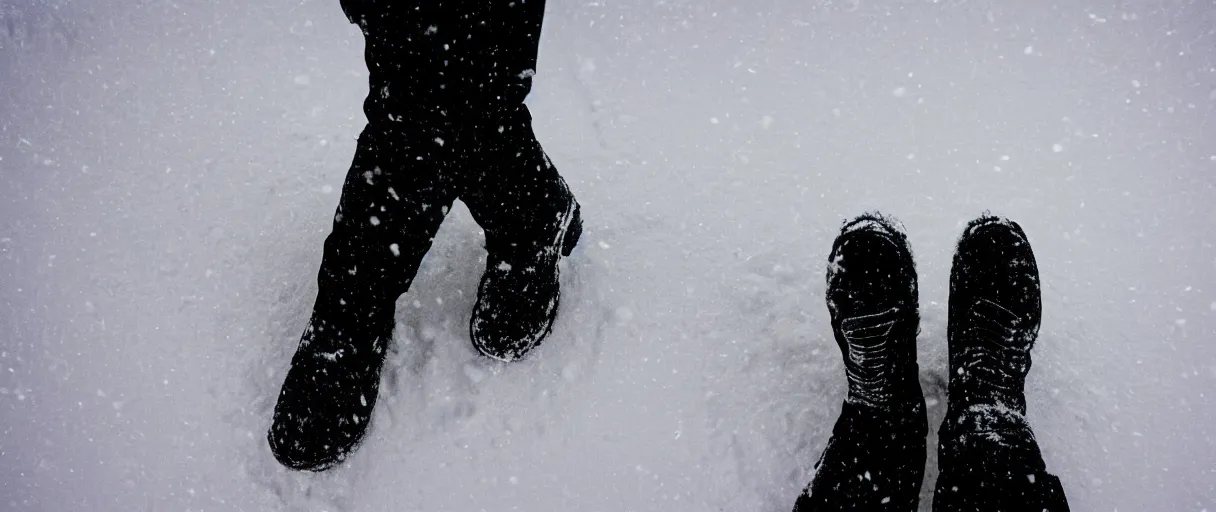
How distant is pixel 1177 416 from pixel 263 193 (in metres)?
1.59

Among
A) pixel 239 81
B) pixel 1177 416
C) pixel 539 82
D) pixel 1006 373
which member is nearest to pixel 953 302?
pixel 1006 373

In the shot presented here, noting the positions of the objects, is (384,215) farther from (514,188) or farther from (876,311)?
(876,311)

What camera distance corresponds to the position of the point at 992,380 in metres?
0.94

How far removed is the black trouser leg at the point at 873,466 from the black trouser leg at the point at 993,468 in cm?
4

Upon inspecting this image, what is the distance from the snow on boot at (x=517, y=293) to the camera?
0.99m

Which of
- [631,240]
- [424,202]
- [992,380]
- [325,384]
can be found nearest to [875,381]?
[992,380]

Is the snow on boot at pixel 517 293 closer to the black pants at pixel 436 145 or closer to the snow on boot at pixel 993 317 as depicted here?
the black pants at pixel 436 145

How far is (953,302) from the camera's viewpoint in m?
1.04

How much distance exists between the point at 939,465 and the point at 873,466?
0.09 metres

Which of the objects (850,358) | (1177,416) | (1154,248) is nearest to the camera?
(850,358)

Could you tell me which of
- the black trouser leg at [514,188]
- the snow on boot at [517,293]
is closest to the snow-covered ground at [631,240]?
the snow on boot at [517,293]

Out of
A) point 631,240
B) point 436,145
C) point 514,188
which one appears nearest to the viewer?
point 436,145

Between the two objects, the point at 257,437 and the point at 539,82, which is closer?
the point at 257,437

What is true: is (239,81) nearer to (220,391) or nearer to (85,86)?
(85,86)
